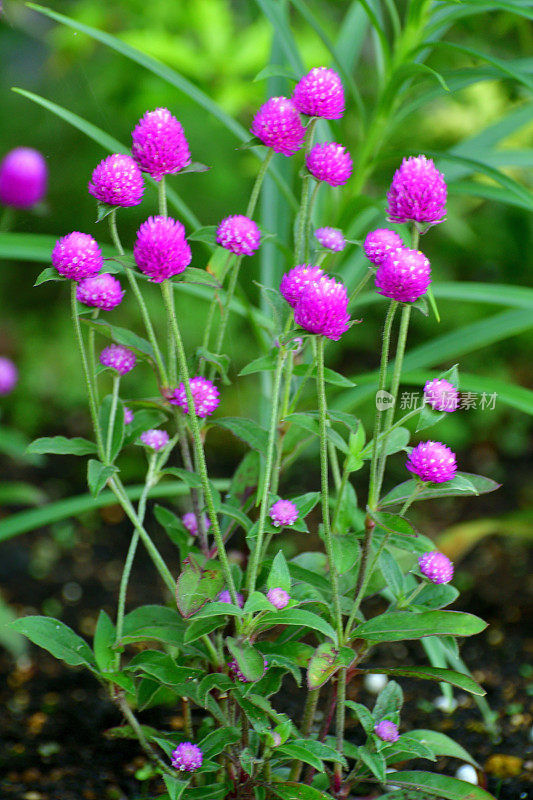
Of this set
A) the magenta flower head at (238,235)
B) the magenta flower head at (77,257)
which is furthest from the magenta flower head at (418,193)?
the magenta flower head at (77,257)

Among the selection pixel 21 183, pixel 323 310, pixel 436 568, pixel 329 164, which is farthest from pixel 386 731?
pixel 21 183

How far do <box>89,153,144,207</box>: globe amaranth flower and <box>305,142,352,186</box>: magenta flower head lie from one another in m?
0.15

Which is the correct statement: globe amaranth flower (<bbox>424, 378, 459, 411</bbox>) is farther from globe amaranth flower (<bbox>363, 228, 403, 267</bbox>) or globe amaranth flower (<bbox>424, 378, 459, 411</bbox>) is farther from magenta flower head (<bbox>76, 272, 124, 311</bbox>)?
magenta flower head (<bbox>76, 272, 124, 311</bbox>)

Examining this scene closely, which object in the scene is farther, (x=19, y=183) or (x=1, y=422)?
(x=1, y=422)

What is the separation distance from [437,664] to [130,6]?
2073 millimetres

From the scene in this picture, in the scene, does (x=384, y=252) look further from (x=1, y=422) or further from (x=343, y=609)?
(x=1, y=422)

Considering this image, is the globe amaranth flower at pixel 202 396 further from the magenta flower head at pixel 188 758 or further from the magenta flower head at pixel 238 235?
the magenta flower head at pixel 188 758

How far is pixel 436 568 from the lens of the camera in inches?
29.2

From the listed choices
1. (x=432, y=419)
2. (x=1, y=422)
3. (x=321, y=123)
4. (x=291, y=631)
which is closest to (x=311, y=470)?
(x=1, y=422)

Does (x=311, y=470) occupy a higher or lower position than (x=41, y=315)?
lower

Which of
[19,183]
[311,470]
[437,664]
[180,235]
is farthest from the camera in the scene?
[311,470]

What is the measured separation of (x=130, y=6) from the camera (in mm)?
2318

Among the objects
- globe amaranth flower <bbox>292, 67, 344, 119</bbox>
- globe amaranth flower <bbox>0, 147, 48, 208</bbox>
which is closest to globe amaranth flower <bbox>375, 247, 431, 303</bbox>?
globe amaranth flower <bbox>292, 67, 344, 119</bbox>

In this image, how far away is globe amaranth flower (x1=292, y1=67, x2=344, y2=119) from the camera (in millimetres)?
668
